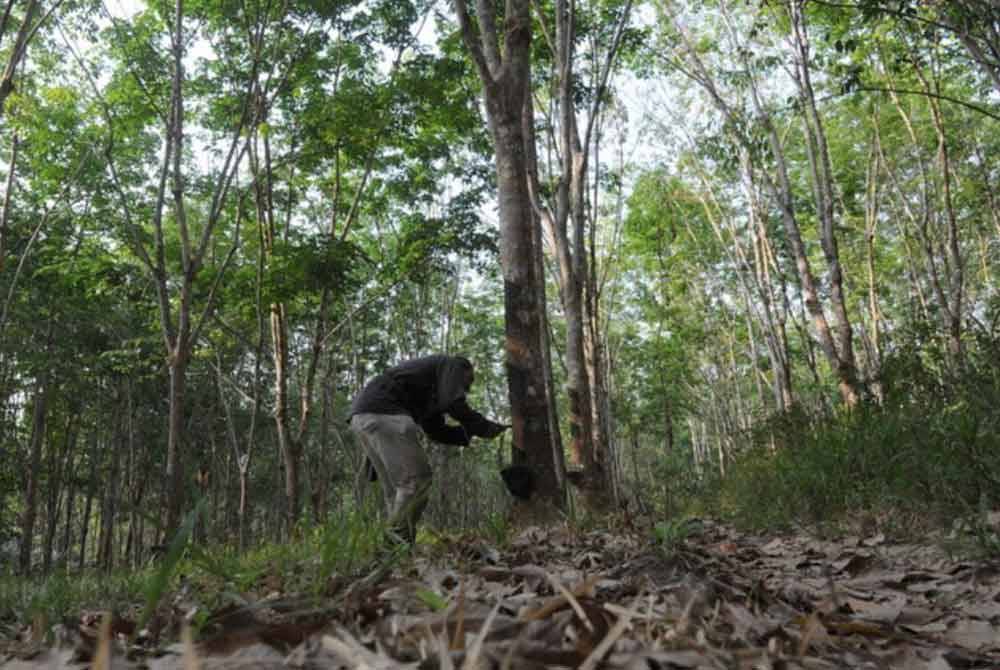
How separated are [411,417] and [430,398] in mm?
252

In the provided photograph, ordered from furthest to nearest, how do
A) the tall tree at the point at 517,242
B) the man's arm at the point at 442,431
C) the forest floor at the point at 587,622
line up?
the tall tree at the point at 517,242, the man's arm at the point at 442,431, the forest floor at the point at 587,622

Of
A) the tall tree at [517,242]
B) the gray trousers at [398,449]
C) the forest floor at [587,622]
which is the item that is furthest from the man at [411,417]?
the forest floor at [587,622]

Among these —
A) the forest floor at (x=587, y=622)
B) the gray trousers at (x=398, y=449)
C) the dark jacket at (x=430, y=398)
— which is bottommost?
the forest floor at (x=587, y=622)

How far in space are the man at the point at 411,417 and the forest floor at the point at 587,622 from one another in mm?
2140

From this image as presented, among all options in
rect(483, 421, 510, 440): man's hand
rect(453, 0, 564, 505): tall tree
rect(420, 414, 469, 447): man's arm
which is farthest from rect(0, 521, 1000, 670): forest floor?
rect(453, 0, 564, 505): tall tree

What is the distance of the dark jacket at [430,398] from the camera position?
4783 millimetres

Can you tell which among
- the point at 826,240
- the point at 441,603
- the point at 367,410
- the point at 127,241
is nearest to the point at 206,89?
the point at 127,241

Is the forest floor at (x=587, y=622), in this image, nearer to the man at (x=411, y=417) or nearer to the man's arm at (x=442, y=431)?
the man at (x=411, y=417)

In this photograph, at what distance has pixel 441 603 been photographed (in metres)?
1.36

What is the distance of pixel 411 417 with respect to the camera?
16.4 feet

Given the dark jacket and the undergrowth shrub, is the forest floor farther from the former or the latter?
the dark jacket

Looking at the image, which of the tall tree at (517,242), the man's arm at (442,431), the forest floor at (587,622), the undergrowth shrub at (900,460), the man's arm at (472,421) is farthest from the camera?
the tall tree at (517,242)

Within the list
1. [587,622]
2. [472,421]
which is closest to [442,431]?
[472,421]

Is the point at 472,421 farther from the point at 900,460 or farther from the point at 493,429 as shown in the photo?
the point at 900,460
